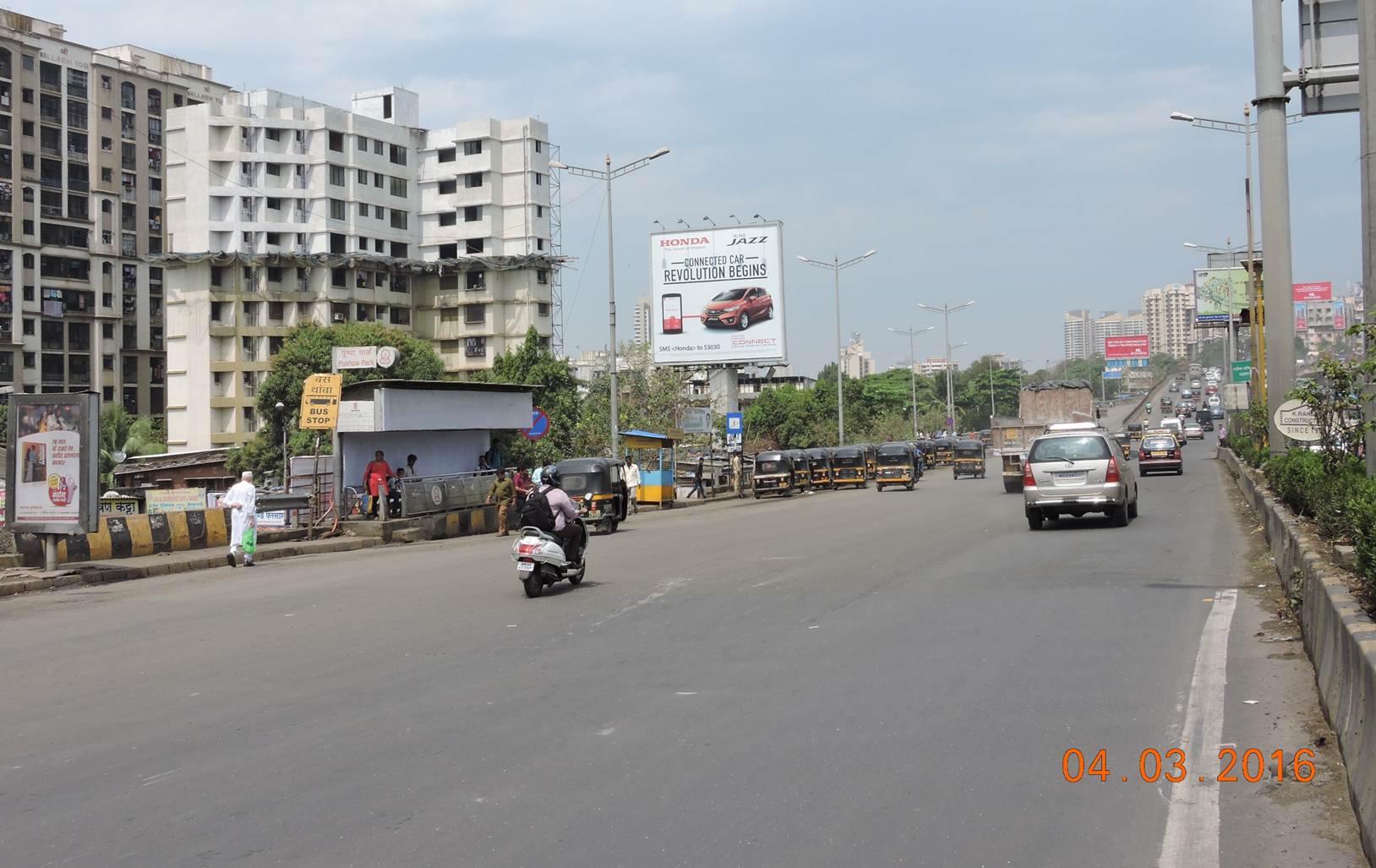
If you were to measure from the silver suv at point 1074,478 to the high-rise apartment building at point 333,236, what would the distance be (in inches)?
2816

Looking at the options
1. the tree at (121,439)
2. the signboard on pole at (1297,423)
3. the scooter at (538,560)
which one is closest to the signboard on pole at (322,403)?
the scooter at (538,560)

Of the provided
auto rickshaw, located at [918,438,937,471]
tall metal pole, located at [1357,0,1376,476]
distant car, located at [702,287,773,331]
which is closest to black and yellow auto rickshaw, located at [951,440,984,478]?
distant car, located at [702,287,773,331]

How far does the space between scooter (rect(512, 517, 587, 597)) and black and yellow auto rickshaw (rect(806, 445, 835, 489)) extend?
39954mm

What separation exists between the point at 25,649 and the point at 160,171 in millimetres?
100724

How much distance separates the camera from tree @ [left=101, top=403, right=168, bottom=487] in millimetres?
68125

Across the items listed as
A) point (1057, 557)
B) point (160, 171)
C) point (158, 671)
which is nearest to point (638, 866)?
point (158, 671)

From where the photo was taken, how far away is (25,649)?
464 inches

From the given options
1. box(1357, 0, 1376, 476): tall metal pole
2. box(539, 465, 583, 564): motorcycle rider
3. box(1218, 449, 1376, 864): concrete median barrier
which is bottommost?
box(1218, 449, 1376, 864): concrete median barrier

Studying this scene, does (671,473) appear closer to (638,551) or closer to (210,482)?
(638,551)

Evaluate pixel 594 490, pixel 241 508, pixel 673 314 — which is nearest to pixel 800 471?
pixel 673 314

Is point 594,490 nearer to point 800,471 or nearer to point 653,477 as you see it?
point 653,477

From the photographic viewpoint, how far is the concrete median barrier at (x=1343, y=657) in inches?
217

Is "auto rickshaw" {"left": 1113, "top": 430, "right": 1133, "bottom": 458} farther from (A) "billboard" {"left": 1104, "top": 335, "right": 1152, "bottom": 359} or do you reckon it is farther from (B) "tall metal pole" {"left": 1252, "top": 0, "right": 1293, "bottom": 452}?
(A) "billboard" {"left": 1104, "top": 335, "right": 1152, "bottom": 359}

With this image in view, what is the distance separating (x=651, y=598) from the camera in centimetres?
1417
